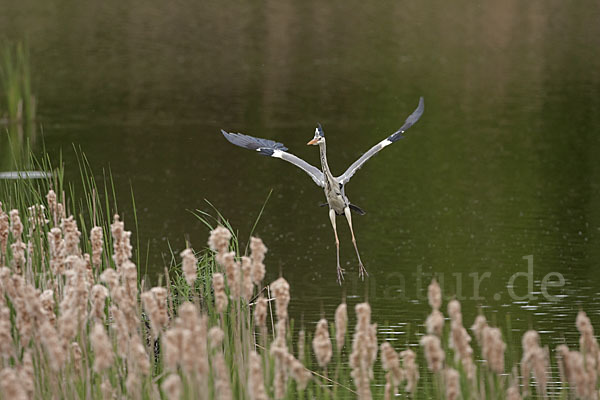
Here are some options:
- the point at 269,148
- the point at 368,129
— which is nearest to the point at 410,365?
the point at 269,148

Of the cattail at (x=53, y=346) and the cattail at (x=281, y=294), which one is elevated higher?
the cattail at (x=281, y=294)

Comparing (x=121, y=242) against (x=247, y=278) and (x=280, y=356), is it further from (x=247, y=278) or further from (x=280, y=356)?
(x=280, y=356)

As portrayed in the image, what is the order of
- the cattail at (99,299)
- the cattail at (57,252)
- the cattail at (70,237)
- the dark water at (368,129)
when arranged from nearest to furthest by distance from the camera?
the cattail at (99,299) < the cattail at (70,237) < the cattail at (57,252) < the dark water at (368,129)

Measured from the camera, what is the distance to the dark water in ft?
40.4

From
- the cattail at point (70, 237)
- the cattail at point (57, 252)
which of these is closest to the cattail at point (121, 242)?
the cattail at point (70, 237)

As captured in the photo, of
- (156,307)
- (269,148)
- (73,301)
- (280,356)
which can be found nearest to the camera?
(280,356)

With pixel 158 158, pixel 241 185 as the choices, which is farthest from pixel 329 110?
pixel 241 185

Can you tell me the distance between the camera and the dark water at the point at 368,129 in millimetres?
12305

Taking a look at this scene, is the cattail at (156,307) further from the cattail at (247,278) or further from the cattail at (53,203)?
the cattail at (53,203)

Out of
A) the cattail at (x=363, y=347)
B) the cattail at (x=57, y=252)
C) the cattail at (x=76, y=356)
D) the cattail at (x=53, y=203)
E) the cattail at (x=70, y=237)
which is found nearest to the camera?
the cattail at (x=363, y=347)

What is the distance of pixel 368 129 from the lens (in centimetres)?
2333

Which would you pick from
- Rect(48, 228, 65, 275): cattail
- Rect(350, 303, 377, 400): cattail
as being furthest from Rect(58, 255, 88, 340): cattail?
Rect(350, 303, 377, 400): cattail

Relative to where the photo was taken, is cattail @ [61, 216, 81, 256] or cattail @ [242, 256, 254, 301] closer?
cattail @ [242, 256, 254, 301]

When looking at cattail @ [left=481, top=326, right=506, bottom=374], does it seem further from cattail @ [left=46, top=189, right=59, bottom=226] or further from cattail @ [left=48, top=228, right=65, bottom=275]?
cattail @ [left=46, top=189, right=59, bottom=226]
